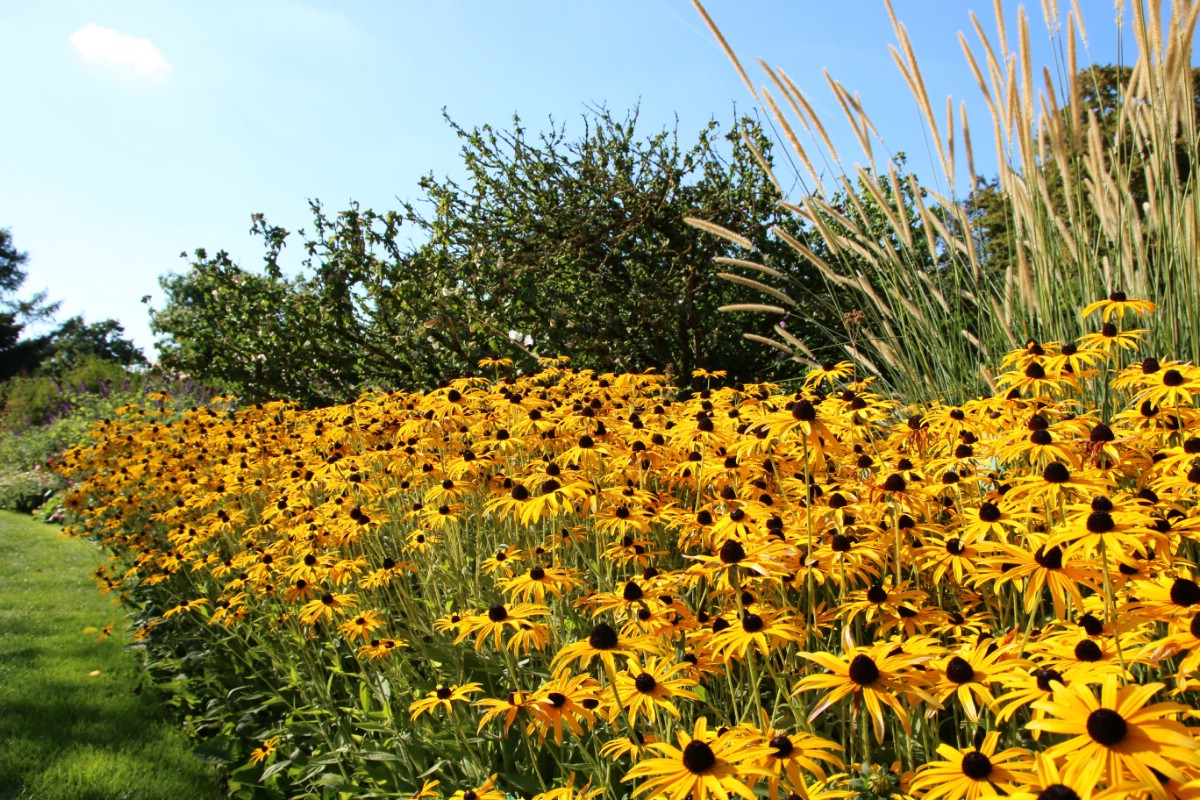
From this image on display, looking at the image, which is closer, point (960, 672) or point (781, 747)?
point (781, 747)

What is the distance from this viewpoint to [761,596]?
6.98 ft

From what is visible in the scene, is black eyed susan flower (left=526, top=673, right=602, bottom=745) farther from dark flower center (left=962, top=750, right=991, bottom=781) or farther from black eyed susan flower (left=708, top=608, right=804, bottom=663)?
dark flower center (left=962, top=750, right=991, bottom=781)

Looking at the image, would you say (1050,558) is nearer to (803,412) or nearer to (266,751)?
(803,412)

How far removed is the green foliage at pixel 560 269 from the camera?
709 cm

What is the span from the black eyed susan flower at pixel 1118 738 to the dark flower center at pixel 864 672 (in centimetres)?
29

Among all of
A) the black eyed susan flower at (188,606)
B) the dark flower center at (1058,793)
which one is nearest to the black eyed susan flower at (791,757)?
the dark flower center at (1058,793)

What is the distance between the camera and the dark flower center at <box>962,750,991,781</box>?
111 centimetres

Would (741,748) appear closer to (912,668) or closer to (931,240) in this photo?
(912,668)

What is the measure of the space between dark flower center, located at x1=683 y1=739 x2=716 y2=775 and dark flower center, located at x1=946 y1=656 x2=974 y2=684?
0.45 meters

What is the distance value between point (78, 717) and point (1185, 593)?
186 inches

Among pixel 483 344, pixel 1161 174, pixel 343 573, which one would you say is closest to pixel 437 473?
pixel 343 573

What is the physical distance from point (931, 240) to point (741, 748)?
294 cm

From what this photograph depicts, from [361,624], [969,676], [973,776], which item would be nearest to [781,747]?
[973,776]

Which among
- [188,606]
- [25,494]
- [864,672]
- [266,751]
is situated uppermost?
[864,672]
